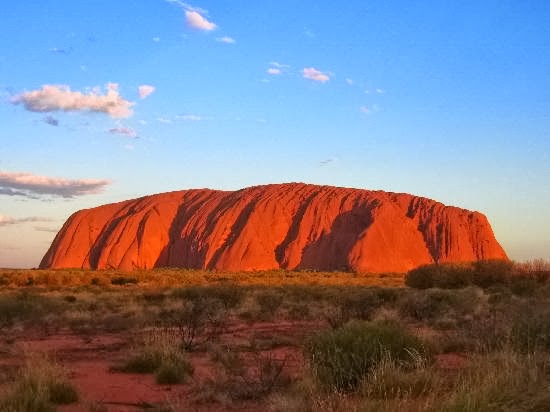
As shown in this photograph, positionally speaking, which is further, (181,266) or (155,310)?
(181,266)

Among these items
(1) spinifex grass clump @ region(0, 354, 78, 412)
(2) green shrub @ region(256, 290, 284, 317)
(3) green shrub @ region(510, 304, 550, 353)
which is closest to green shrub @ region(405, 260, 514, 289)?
(2) green shrub @ region(256, 290, 284, 317)

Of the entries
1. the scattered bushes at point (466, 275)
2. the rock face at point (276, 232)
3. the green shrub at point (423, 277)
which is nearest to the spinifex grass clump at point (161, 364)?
the scattered bushes at point (466, 275)

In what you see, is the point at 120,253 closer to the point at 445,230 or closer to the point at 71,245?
the point at 71,245

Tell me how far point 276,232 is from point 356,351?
233 ft

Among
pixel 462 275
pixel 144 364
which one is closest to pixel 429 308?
pixel 144 364

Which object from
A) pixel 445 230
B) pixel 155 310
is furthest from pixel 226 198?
pixel 155 310

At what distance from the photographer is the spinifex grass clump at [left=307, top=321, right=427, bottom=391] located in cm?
702

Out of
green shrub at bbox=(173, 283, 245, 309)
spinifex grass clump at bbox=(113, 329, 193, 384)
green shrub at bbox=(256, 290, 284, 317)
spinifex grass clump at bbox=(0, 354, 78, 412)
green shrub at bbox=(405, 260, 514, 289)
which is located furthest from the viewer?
green shrub at bbox=(405, 260, 514, 289)

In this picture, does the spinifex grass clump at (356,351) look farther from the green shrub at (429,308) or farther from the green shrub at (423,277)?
the green shrub at (423,277)

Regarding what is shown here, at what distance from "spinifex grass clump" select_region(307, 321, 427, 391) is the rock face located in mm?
62685

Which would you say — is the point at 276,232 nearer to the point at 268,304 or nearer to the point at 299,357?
the point at 268,304

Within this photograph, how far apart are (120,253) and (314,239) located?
997 inches

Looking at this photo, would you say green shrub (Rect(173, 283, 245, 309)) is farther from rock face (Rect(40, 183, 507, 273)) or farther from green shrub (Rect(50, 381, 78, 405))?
rock face (Rect(40, 183, 507, 273))

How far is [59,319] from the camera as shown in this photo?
61.4 ft
